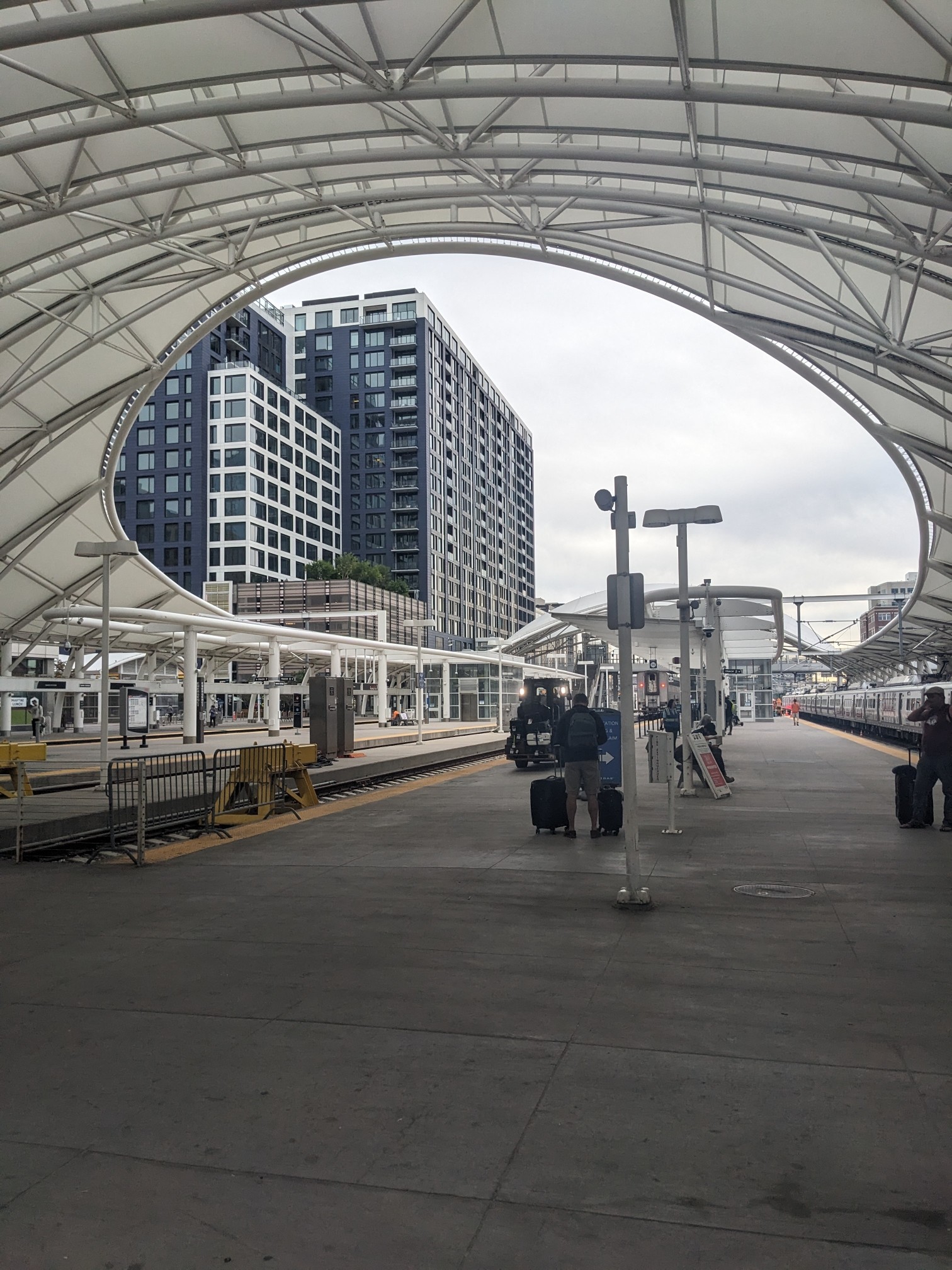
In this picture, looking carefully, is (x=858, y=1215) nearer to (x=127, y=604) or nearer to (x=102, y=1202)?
(x=102, y=1202)

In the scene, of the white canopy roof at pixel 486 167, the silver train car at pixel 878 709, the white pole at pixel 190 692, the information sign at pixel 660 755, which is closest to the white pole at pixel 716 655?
the silver train car at pixel 878 709

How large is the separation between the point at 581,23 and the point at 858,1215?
15536mm

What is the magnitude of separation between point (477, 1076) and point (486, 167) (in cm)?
2166

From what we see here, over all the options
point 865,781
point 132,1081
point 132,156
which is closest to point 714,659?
point 865,781

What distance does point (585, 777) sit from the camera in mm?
12633

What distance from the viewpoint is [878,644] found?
80.7 m

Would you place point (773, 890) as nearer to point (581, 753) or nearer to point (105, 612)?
point (581, 753)

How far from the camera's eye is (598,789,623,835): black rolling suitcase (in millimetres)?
12664

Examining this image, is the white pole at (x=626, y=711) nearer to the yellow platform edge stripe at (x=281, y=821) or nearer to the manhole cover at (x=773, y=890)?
the manhole cover at (x=773, y=890)

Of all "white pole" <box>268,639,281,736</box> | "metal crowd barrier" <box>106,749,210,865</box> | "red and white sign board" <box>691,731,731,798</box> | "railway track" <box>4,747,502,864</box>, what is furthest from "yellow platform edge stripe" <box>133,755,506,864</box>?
"white pole" <box>268,639,281,736</box>

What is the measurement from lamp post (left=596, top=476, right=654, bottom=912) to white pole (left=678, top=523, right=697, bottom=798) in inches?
340

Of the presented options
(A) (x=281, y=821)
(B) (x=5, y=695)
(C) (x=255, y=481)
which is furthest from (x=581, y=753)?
(C) (x=255, y=481)

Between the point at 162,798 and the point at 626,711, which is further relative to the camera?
the point at 162,798

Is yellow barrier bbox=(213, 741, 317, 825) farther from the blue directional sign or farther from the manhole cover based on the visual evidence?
the manhole cover
